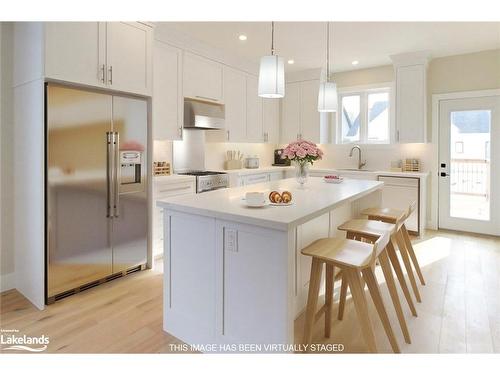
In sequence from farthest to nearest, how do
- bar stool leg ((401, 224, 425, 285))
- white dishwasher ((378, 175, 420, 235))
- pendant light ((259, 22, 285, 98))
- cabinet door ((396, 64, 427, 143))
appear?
1. cabinet door ((396, 64, 427, 143))
2. white dishwasher ((378, 175, 420, 235))
3. bar stool leg ((401, 224, 425, 285))
4. pendant light ((259, 22, 285, 98))

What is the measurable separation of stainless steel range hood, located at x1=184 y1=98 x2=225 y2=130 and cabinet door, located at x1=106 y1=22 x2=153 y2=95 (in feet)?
3.09

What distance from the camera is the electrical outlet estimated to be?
184 centimetres

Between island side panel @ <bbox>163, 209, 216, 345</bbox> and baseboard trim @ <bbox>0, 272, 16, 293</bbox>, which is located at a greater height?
island side panel @ <bbox>163, 209, 216, 345</bbox>

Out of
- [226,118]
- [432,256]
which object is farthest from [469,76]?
[226,118]

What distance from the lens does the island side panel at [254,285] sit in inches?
66.1

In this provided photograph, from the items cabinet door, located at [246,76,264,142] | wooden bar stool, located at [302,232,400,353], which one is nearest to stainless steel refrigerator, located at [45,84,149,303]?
wooden bar stool, located at [302,232,400,353]

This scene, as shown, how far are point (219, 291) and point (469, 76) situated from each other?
5000mm

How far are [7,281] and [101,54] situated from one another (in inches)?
87.8

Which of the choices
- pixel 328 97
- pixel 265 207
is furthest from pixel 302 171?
pixel 265 207

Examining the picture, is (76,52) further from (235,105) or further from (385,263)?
(385,263)

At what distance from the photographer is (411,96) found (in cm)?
495

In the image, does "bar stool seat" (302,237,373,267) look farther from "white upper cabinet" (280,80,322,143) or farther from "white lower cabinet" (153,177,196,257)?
"white upper cabinet" (280,80,322,143)
